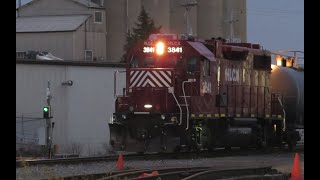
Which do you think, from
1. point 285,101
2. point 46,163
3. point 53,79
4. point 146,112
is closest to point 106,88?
point 53,79

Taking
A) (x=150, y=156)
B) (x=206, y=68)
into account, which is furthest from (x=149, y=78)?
(x=150, y=156)

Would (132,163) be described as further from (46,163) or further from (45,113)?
(45,113)

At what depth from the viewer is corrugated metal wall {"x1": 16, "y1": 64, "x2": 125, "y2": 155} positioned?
34.6 m

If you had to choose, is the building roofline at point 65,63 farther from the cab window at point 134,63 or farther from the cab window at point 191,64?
the cab window at point 191,64

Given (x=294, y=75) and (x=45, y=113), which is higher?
(x=294, y=75)

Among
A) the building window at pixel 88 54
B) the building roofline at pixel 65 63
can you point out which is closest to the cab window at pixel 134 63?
the building roofline at pixel 65 63

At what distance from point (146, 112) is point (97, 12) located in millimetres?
46620

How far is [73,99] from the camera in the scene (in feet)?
117

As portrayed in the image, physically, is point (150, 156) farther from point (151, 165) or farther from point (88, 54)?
point (88, 54)

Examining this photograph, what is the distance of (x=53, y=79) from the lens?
35031 mm

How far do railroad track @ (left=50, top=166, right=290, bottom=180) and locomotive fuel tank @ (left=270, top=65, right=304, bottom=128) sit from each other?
892cm

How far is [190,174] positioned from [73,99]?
23969 millimetres

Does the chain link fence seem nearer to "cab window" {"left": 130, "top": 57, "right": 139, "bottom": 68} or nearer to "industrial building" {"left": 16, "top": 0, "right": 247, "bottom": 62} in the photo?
"cab window" {"left": 130, "top": 57, "right": 139, "bottom": 68}

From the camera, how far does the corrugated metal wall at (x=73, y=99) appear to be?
113 feet
